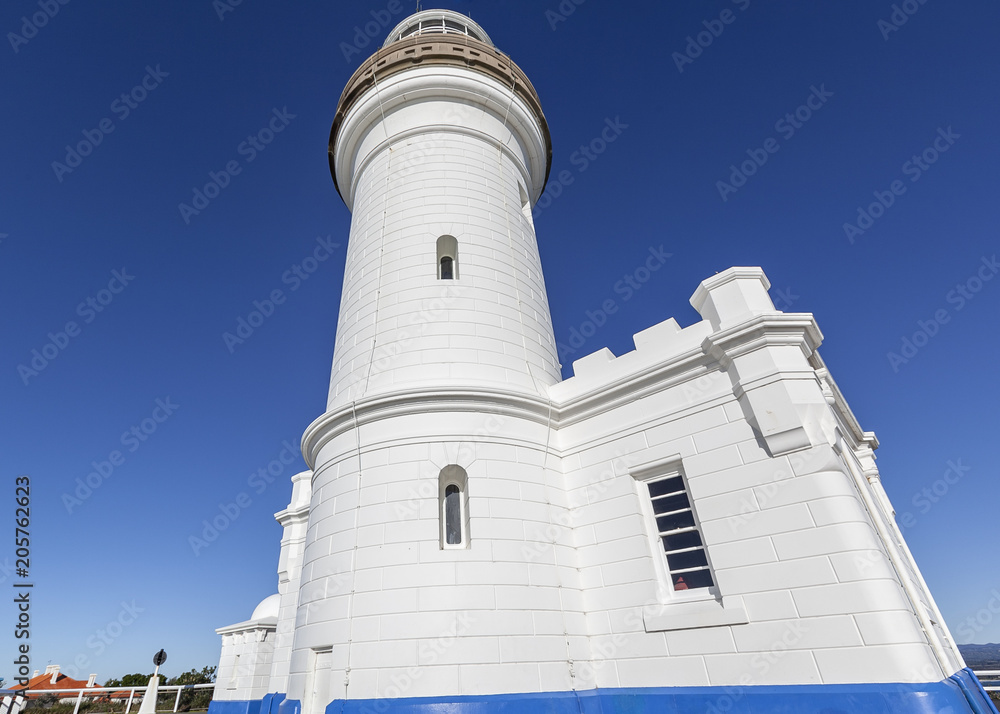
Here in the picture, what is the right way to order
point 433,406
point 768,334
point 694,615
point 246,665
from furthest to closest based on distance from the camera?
point 246,665
point 433,406
point 768,334
point 694,615

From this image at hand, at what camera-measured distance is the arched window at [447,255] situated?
32.0ft

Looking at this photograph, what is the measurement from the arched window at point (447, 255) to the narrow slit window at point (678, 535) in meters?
5.17

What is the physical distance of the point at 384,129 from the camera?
1187cm

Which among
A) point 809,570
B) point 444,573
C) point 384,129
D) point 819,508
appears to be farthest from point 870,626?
point 384,129

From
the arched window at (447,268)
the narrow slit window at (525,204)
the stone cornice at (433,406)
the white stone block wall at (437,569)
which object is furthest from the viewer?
the narrow slit window at (525,204)

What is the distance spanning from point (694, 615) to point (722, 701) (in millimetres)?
815

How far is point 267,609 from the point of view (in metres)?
14.8

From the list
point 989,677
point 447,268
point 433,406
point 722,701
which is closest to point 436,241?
point 447,268

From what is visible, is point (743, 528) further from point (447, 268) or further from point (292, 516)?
point (292, 516)

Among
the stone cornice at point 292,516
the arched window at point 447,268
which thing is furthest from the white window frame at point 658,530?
the stone cornice at point 292,516

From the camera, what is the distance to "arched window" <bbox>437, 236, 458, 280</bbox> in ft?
32.0

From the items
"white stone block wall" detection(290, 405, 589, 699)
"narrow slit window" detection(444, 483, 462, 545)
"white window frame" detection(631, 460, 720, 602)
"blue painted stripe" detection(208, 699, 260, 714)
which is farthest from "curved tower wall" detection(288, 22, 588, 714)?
"blue painted stripe" detection(208, 699, 260, 714)

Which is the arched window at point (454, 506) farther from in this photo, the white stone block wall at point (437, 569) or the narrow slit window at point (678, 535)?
the narrow slit window at point (678, 535)

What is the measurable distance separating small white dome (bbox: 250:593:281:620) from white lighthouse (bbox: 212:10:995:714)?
542 cm
